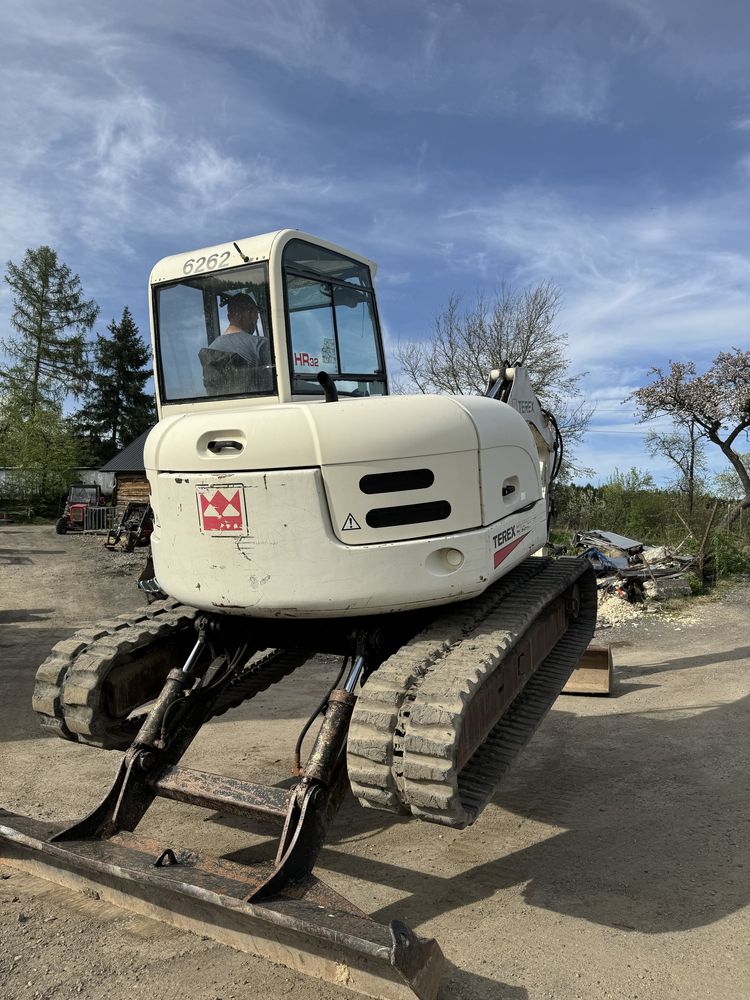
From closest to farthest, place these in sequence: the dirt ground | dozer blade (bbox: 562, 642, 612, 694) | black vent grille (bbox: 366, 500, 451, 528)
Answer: the dirt ground < black vent grille (bbox: 366, 500, 451, 528) < dozer blade (bbox: 562, 642, 612, 694)

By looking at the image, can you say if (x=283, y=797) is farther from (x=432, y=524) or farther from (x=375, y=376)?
(x=375, y=376)

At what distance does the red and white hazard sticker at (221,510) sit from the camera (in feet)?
11.9

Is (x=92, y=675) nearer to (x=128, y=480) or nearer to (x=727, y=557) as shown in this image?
(x=727, y=557)

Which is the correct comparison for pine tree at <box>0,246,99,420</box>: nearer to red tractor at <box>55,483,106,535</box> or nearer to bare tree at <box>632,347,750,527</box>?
red tractor at <box>55,483,106,535</box>

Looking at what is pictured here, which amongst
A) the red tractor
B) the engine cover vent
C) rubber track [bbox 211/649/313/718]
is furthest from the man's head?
the red tractor

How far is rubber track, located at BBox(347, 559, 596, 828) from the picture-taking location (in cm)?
299

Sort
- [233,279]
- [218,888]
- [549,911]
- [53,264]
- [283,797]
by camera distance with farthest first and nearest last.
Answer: [53,264], [233,279], [549,911], [283,797], [218,888]

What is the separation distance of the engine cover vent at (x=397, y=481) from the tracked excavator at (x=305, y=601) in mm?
14

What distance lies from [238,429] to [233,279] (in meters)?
1.08

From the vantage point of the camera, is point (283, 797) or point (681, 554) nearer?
point (283, 797)

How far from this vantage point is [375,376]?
4691 millimetres

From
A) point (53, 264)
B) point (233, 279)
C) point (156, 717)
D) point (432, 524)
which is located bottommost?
point (156, 717)

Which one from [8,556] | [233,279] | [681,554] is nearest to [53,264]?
[8,556]

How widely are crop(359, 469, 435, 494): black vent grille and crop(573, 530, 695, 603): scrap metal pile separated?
9716 mm
